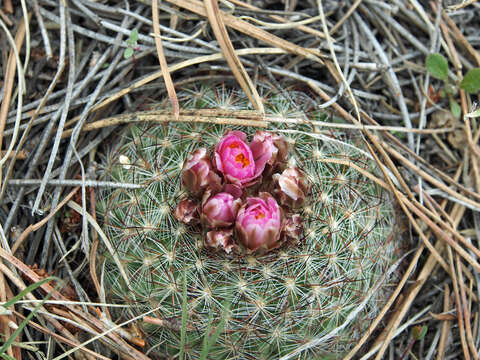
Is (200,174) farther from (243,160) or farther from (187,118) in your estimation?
(187,118)

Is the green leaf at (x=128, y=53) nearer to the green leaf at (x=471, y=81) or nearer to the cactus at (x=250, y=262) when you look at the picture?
the cactus at (x=250, y=262)

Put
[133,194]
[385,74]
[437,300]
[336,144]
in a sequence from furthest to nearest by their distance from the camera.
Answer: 1. [385,74]
2. [437,300]
3. [336,144]
4. [133,194]

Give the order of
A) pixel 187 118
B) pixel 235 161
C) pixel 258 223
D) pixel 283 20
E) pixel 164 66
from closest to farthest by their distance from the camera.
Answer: pixel 258 223
pixel 235 161
pixel 187 118
pixel 164 66
pixel 283 20

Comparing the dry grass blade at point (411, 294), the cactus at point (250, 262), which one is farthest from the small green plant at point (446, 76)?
the cactus at point (250, 262)

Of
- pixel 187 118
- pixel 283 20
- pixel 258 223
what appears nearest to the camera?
pixel 258 223

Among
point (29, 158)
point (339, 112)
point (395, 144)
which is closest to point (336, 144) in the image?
point (339, 112)

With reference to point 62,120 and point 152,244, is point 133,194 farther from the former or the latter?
point 62,120

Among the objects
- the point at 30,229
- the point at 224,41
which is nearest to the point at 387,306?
the point at 224,41
